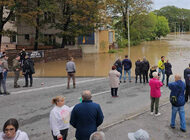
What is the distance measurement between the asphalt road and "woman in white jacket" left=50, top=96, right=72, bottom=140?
1.57 m

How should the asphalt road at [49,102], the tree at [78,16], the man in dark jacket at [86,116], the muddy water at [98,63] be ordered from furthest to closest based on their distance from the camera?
the tree at [78,16]
the muddy water at [98,63]
the asphalt road at [49,102]
the man in dark jacket at [86,116]

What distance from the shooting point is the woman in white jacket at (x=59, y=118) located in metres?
4.46

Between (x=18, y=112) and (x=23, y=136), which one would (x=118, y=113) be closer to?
(x=18, y=112)

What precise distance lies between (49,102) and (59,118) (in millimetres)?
5096

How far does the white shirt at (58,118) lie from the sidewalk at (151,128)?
1.79 meters

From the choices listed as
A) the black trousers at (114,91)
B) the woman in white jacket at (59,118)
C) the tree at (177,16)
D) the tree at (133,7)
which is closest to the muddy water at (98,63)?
the black trousers at (114,91)

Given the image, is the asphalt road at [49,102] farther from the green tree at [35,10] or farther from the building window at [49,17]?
the building window at [49,17]

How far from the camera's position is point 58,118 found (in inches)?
177

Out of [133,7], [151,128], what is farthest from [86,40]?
[151,128]

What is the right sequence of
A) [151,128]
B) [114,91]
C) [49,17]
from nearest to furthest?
[151,128] → [114,91] → [49,17]

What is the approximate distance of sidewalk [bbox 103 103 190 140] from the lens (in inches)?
235

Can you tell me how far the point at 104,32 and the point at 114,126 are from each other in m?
30.9

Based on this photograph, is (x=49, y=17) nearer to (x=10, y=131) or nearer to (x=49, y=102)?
(x=49, y=102)

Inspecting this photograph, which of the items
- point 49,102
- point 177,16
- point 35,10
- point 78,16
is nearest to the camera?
point 49,102
